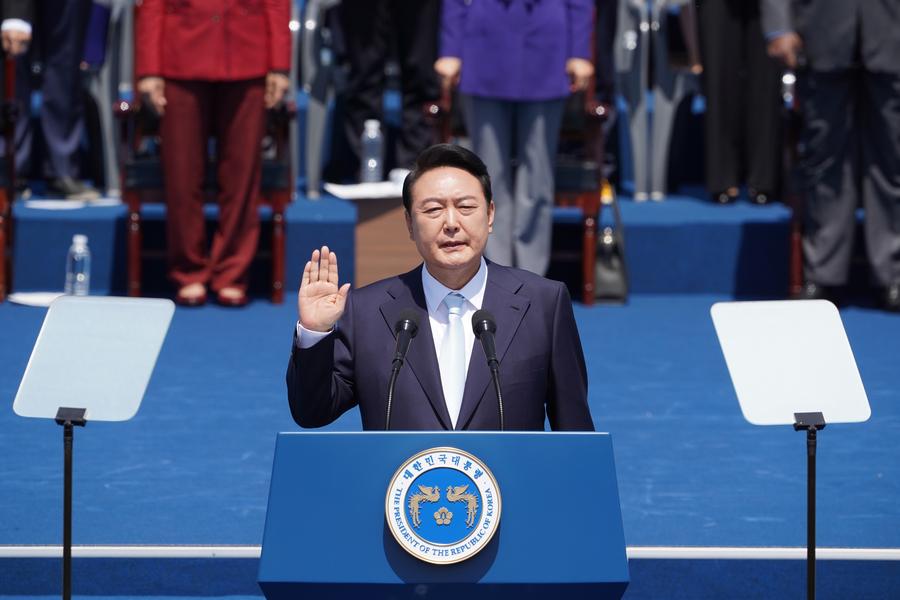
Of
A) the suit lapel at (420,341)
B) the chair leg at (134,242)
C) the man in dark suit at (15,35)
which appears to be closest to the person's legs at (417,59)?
the chair leg at (134,242)

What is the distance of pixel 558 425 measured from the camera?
296cm

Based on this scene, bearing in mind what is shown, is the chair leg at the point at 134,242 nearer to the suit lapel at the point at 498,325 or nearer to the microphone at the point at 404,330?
the suit lapel at the point at 498,325

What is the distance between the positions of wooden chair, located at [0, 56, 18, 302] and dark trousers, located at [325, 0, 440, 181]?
1.56m

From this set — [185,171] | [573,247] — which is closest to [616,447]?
[185,171]

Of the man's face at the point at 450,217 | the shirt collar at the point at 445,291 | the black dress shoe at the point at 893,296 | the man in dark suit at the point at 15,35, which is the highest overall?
the man in dark suit at the point at 15,35

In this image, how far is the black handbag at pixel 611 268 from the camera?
6996 mm

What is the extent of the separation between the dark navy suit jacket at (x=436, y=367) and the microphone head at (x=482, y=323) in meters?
0.12

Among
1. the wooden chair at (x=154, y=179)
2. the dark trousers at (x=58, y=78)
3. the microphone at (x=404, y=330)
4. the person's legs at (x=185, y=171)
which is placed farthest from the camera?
the dark trousers at (x=58, y=78)

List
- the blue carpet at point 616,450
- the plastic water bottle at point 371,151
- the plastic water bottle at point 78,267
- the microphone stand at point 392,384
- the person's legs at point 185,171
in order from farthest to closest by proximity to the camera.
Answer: the plastic water bottle at point 371,151
the plastic water bottle at point 78,267
the person's legs at point 185,171
the blue carpet at point 616,450
the microphone stand at point 392,384

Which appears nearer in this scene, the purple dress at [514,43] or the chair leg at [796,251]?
the purple dress at [514,43]

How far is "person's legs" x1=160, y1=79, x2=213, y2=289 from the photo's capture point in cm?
663

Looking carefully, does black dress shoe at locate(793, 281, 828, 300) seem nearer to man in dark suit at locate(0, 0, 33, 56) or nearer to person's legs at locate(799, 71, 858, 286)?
person's legs at locate(799, 71, 858, 286)

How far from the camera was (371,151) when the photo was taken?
7.71 m

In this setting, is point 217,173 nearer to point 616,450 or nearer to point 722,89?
point 722,89
